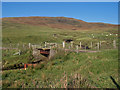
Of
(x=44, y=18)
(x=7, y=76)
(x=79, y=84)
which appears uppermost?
(x=44, y=18)

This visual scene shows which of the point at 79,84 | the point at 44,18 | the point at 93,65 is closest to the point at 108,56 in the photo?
the point at 93,65

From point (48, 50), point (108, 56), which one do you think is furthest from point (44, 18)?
point (108, 56)

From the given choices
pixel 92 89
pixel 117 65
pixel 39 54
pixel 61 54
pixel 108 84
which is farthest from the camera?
pixel 39 54

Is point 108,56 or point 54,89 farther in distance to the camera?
point 108,56

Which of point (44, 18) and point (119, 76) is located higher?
point (44, 18)

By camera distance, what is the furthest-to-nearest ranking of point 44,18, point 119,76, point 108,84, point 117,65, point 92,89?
point 44,18, point 117,65, point 119,76, point 108,84, point 92,89

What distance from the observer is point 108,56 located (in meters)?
13.5

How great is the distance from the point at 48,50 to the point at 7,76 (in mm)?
10327

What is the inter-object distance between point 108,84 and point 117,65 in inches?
129

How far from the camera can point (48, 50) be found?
70.3 ft

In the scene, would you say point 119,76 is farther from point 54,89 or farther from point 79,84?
point 54,89

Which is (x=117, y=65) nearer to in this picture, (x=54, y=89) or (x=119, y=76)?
(x=119, y=76)

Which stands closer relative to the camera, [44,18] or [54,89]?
[54,89]

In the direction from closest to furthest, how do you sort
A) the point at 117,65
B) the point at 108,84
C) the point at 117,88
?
1. the point at 117,88
2. the point at 108,84
3. the point at 117,65
